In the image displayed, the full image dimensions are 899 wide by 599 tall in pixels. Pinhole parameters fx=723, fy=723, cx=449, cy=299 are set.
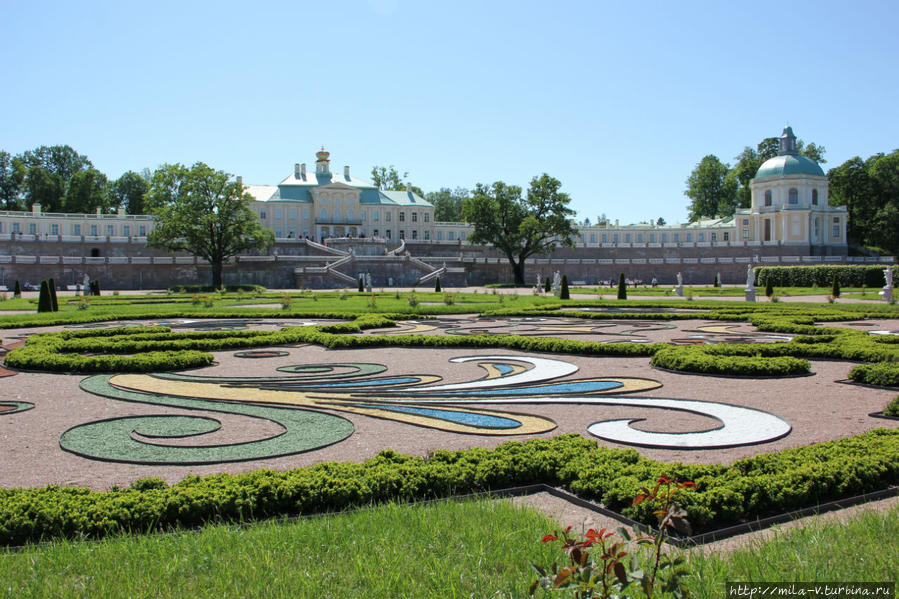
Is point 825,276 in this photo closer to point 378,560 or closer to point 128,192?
point 378,560

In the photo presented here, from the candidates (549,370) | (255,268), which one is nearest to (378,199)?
(255,268)

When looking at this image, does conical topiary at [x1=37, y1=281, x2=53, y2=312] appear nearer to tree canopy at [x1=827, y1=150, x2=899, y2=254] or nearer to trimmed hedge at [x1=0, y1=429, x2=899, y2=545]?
trimmed hedge at [x1=0, y1=429, x2=899, y2=545]

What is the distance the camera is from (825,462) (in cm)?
621

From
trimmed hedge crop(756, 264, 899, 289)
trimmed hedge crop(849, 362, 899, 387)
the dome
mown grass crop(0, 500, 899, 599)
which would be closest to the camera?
mown grass crop(0, 500, 899, 599)

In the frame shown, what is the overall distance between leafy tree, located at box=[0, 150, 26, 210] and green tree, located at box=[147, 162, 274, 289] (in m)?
48.7

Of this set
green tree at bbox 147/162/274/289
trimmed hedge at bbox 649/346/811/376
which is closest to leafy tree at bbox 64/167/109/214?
green tree at bbox 147/162/274/289

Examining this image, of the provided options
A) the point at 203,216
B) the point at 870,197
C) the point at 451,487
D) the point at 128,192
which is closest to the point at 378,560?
the point at 451,487

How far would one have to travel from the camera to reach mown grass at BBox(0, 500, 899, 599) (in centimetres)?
398

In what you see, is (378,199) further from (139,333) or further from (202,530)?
(202,530)

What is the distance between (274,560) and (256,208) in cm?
9178

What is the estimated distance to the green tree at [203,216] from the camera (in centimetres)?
5753

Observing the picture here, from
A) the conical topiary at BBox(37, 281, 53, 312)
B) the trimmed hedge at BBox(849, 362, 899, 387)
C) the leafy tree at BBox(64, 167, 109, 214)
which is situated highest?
the leafy tree at BBox(64, 167, 109, 214)

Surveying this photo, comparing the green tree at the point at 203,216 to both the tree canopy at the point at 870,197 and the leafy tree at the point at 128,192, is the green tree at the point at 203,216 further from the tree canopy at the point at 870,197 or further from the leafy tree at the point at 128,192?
the tree canopy at the point at 870,197

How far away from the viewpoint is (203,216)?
57.5 metres
